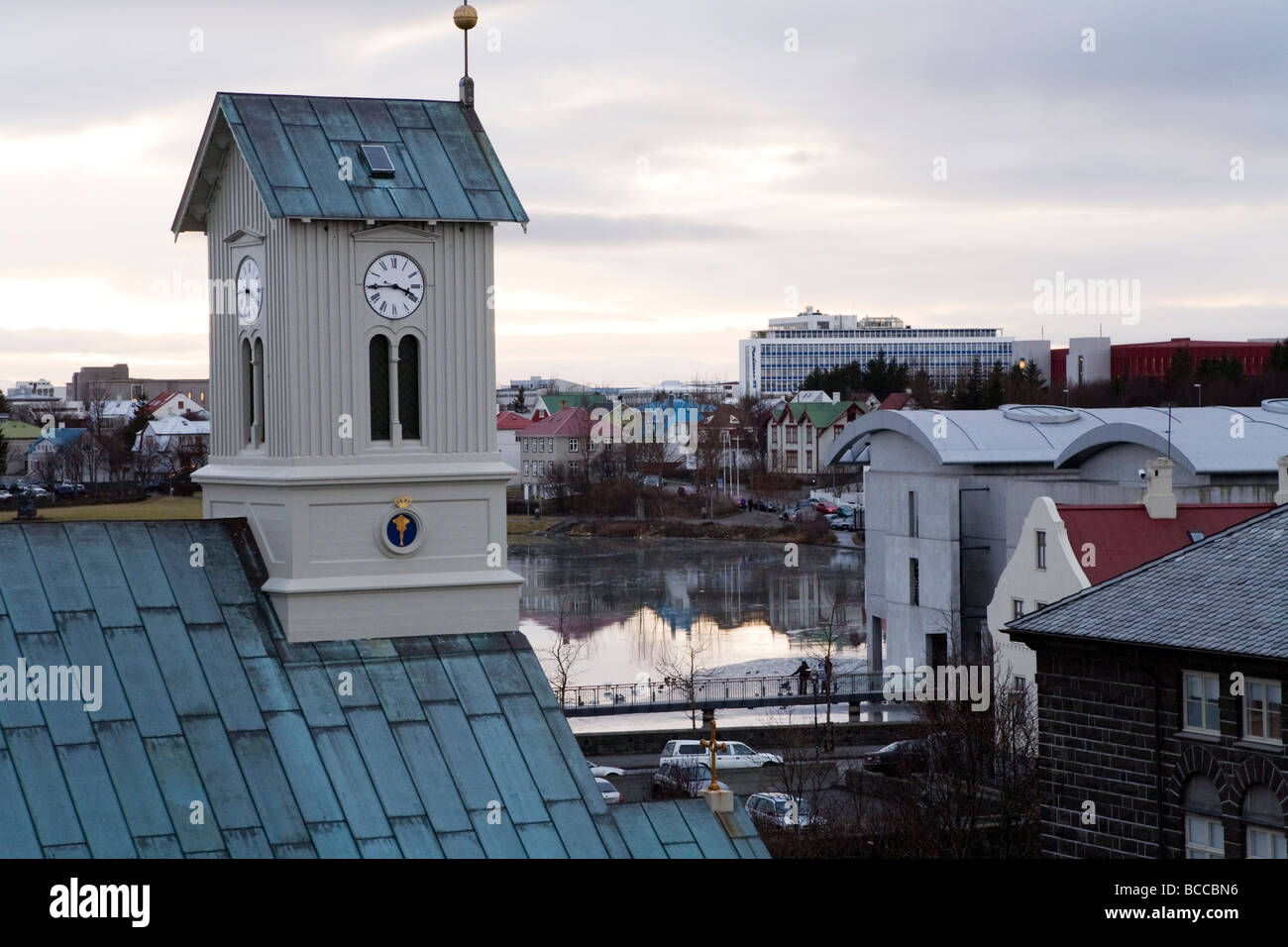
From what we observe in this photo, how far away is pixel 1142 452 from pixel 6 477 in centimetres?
10015

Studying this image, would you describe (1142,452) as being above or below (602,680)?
above

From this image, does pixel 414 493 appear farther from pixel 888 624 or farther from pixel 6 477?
pixel 6 477

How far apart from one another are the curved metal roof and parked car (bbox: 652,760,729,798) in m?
19.1

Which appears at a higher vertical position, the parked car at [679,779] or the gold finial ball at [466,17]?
the gold finial ball at [466,17]

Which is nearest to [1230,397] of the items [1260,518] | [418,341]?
[1260,518]

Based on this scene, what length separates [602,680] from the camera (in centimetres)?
5225

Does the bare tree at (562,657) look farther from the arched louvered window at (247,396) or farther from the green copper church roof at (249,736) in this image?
the green copper church roof at (249,736)

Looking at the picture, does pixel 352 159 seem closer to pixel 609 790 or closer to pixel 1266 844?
pixel 1266 844

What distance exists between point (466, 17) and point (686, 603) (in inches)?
2141

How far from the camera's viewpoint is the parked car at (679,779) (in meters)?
33.8

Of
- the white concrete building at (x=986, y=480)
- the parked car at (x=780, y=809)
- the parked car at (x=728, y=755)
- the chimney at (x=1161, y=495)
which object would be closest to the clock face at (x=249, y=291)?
the parked car at (x=780, y=809)

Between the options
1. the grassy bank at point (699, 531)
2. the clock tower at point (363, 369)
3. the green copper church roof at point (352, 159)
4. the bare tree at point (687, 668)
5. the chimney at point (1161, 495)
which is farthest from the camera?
the grassy bank at point (699, 531)

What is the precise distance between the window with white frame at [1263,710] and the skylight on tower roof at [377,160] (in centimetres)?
1476

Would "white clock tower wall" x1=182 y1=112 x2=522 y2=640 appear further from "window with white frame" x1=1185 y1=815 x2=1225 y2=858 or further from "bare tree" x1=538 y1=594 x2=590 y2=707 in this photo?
"bare tree" x1=538 y1=594 x2=590 y2=707
